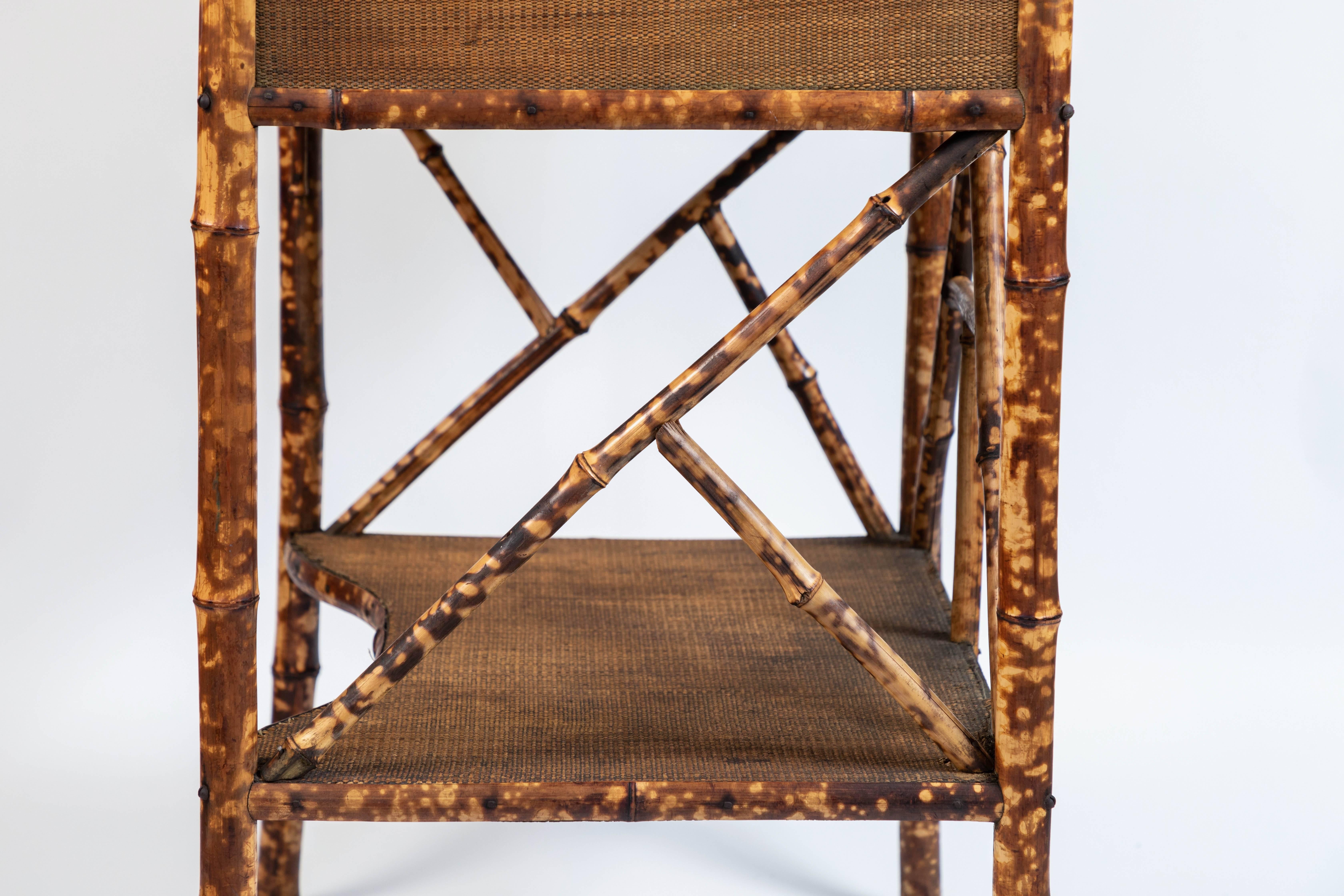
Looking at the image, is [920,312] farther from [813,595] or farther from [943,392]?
[813,595]

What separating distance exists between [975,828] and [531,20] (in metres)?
1.51

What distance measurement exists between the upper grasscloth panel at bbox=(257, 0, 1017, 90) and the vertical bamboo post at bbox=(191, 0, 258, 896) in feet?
0.13

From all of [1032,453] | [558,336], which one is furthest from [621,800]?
[558,336]

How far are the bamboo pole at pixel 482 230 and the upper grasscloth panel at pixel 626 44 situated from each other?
26.9 inches

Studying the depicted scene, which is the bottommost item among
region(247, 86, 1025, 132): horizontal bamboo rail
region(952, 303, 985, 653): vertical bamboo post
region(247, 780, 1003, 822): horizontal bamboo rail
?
region(247, 780, 1003, 822): horizontal bamboo rail

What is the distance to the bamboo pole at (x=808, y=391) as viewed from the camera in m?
2.00

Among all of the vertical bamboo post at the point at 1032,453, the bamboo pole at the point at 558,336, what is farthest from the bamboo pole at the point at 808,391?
the vertical bamboo post at the point at 1032,453

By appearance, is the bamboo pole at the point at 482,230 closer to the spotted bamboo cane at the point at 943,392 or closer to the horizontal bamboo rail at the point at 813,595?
the spotted bamboo cane at the point at 943,392

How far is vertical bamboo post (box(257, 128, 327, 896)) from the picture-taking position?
1.98 metres

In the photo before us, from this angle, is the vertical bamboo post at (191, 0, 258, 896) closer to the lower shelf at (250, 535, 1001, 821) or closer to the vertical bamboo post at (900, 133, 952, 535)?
the lower shelf at (250, 535, 1001, 821)

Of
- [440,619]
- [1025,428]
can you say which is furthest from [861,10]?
[440,619]

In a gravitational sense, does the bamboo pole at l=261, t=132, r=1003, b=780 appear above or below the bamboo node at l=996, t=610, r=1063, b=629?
above

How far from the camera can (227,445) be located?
138cm

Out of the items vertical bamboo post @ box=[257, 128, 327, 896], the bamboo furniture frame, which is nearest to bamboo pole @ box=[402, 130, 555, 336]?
vertical bamboo post @ box=[257, 128, 327, 896]
